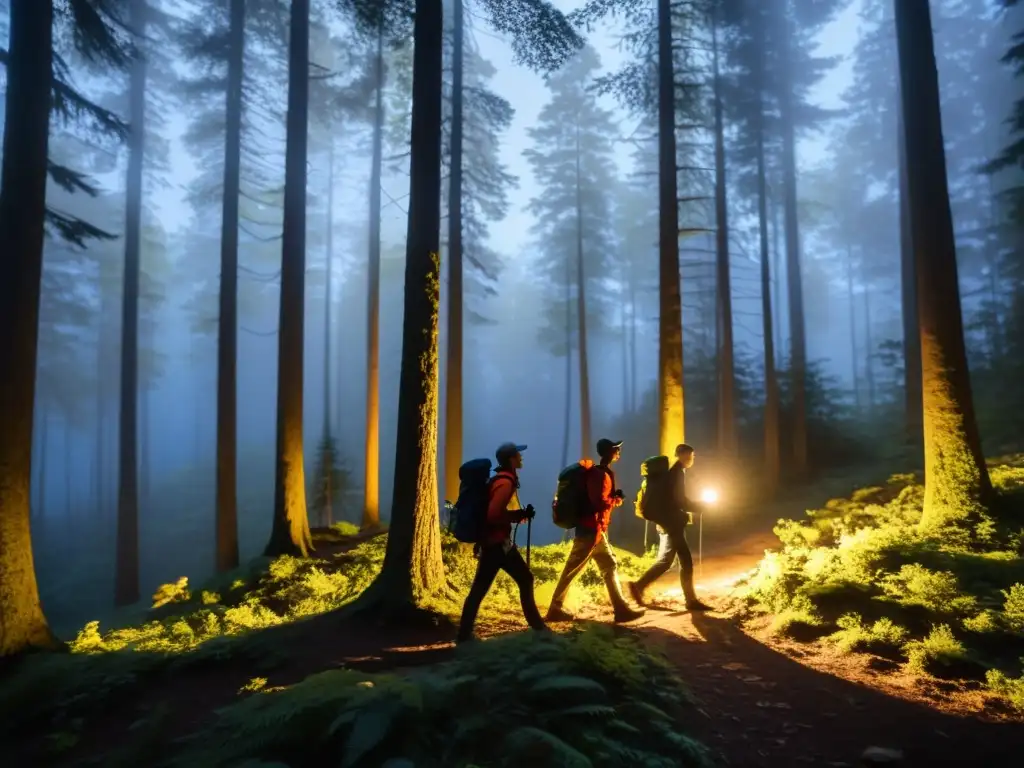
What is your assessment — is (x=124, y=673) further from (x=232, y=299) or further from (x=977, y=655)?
(x=232, y=299)

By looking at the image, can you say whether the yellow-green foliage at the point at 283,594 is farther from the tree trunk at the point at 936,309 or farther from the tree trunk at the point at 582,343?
the tree trunk at the point at 582,343

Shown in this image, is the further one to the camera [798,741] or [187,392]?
[187,392]

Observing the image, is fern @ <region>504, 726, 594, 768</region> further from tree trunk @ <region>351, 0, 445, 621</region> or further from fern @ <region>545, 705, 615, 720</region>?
tree trunk @ <region>351, 0, 445, 621</region>

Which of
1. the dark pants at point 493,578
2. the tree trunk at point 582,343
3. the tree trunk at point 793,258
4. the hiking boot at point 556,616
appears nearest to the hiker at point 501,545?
the dark pants at point 493,578

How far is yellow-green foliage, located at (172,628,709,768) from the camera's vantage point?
324 cm

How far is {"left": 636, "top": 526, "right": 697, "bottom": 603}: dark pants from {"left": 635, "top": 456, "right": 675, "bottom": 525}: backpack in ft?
0.77

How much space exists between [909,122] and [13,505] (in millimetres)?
15063

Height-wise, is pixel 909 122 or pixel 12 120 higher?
pixel 909 122

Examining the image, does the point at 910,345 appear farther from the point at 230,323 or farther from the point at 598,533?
the point at 230,323

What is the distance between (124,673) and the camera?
543 cm

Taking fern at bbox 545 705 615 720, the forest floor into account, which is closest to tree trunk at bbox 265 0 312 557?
the forest floor

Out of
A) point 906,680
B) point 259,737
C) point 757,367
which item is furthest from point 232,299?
point 757,367

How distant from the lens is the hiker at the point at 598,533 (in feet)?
20.7

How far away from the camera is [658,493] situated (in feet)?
23.5
